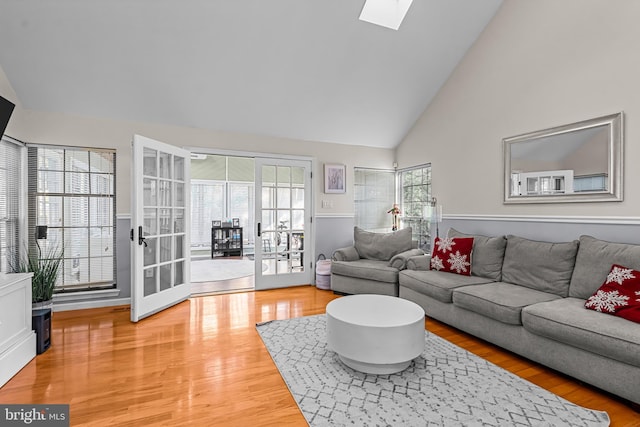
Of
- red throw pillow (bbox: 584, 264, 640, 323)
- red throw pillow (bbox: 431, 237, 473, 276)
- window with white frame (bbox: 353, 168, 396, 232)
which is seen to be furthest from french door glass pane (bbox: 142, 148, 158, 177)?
red throw pillow (bbox: 584, 264, 640, 323)

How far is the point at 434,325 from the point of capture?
3.28 m

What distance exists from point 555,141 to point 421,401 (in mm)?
2746

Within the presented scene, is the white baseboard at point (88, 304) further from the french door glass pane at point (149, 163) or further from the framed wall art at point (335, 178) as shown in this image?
the framed wall art at point (335, 178)

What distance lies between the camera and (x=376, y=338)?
85.9 inches

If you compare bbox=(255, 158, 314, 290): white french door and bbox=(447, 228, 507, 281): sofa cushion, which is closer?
bbox=(447, 228, 507, 281): sofa cushion

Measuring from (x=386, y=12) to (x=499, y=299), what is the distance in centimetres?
315

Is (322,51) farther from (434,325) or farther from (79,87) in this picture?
(434,325)

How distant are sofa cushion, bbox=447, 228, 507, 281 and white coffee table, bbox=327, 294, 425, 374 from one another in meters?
1.30

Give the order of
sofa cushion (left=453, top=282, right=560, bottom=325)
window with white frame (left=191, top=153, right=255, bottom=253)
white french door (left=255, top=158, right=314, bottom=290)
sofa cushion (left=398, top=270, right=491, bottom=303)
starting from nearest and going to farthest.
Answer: sofa cushion (left=453, top=282, right=560, bottom=325) < sofa cushion (left=398, top=270, right=491, bottom=303) < white french door (left=255, top=158, right=314, bottom=290) < window with white frame (left=191, top=153, right=255, bottom=253)

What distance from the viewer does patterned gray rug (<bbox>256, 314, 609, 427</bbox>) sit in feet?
5.86

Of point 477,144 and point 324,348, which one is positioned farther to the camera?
point 477,144

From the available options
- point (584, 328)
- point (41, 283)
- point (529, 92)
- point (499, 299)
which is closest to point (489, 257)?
point (499, 299)

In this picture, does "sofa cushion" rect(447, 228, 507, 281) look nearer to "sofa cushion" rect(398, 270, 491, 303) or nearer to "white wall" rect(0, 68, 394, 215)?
"sofa cushion" rect(398, 270, 491, 303)

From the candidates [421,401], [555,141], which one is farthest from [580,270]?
[421,401]
